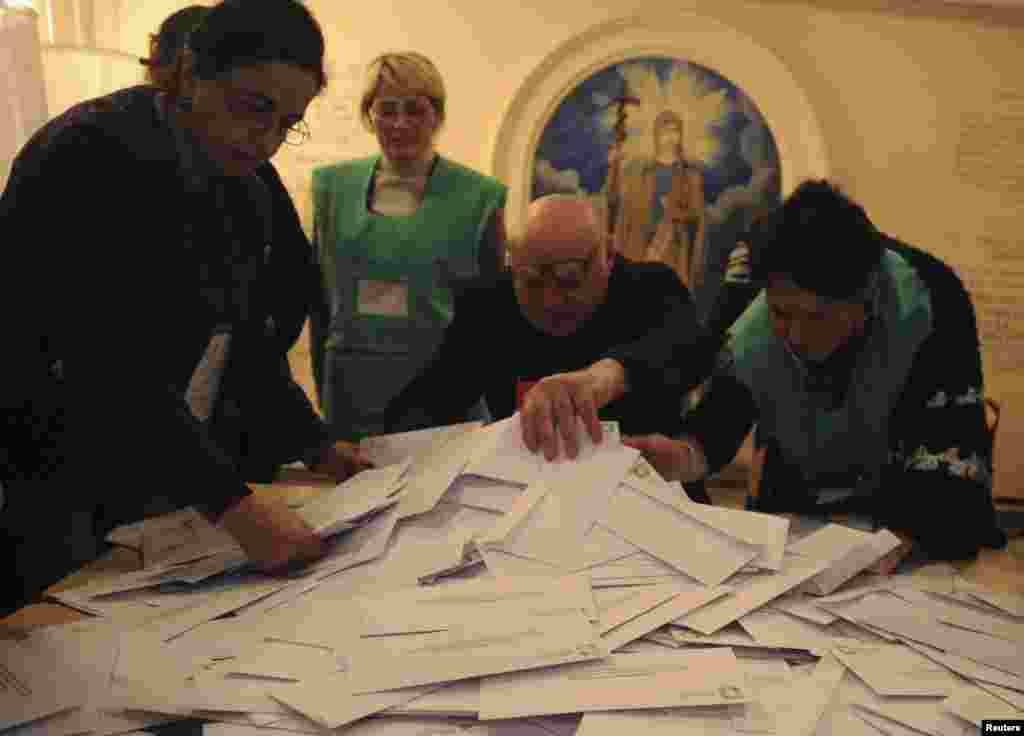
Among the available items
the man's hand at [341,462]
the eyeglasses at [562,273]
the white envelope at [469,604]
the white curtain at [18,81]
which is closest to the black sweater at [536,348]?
the eyeglasses at [562,273]

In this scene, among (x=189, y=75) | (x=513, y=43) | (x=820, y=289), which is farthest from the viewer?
(x=513, y=43)

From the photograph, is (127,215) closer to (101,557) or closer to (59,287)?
(59,287)

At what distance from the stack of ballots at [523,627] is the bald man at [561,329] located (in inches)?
18.6

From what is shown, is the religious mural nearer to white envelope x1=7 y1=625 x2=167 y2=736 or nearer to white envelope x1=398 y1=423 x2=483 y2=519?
white envelope x1=398 y1=423 x2=483 y2=519

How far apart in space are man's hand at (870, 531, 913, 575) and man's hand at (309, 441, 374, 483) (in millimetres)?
706

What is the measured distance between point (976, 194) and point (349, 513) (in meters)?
3.48

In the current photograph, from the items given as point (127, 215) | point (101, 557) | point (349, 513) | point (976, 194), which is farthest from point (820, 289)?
point (976, 194)

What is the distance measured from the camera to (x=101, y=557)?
106 cm

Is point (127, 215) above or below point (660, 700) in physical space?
above

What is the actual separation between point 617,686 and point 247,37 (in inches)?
33.5

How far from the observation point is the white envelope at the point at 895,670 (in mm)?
731

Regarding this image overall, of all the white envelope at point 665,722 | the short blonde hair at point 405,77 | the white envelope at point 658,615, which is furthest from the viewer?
the short blonde hair at point 405,77

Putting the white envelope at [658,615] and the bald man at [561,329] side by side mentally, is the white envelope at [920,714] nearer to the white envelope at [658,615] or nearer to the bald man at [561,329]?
the white envelope at [658,615]

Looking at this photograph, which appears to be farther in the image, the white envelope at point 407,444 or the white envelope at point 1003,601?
the white envelope at point 407,444
